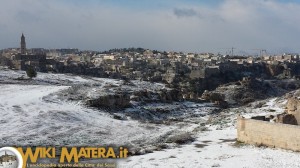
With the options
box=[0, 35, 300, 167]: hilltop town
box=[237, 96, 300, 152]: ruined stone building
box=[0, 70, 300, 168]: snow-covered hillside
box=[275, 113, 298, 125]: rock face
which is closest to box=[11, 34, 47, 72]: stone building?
box=[0, 35, 300, 167]: hilltop town

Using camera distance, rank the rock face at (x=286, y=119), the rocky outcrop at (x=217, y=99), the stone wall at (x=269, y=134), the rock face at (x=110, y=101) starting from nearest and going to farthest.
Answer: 1. the stone wall at (x=269, y=134)
2. the rock face at (x=286, y=119)
3. the rock face at (x=110, y=101)
4. the rocky outcrop at (x=217, y=99)

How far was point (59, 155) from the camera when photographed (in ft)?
85.2

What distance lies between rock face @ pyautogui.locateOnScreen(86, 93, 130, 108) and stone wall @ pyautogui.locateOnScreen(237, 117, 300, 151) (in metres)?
20.8

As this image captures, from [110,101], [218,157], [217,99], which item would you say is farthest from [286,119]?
[217,99]

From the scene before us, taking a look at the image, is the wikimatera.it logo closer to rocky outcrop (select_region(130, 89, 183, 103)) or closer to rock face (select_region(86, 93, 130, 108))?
rock face (select_region(86, 93, 130, 108))

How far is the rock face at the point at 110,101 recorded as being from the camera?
4674cm

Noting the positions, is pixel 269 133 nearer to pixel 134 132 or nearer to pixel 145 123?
pixel 134 132

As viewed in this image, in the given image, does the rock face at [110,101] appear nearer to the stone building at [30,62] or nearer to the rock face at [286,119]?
the rock face at [286,119]

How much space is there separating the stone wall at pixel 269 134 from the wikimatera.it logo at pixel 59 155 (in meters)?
7.24

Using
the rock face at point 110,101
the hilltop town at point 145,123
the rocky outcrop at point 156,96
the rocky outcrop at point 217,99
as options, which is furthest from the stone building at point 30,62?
the rock face at point 110,101

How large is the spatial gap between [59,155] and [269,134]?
1193 cm

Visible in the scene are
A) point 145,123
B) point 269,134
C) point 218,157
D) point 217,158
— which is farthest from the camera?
point 145,123

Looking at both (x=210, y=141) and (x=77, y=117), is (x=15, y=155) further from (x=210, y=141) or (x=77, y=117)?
(x=77, y=117)

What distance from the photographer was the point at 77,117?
3934cm
